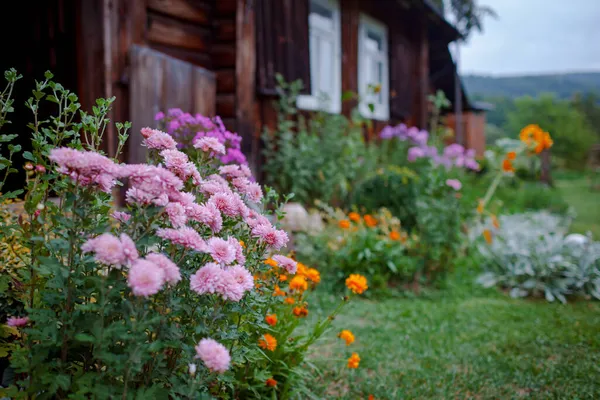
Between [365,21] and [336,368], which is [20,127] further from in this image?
[365,21]

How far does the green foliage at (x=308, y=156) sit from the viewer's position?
5.28 meters

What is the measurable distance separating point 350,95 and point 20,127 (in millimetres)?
3655

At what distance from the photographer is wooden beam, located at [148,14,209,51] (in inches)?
172

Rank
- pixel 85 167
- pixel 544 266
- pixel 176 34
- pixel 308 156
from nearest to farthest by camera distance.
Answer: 1. pixel 85 167
2. pixel 544 266
3. pixel 176 34
4. pixel 308 156

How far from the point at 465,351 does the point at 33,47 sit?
4312 mm

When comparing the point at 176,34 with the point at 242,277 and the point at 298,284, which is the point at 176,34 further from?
the point at 242,277

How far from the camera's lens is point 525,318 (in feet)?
11.9

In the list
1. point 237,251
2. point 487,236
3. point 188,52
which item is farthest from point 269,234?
point 487,236

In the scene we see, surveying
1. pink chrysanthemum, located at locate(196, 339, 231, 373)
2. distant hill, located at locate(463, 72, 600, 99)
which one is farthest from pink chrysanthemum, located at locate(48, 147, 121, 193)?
distant hill, located at locate(463, 72, 600, 99)

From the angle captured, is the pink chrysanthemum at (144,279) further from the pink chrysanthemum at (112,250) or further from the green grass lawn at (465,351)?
the green grass lawn at (465,351)

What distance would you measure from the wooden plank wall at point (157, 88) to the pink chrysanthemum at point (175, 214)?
245 centimetres

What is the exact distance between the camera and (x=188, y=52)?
477cm

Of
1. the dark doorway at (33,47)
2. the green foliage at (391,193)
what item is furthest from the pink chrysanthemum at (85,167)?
the green foliage at (391,193)

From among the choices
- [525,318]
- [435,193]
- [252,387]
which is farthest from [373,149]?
[252,387]
